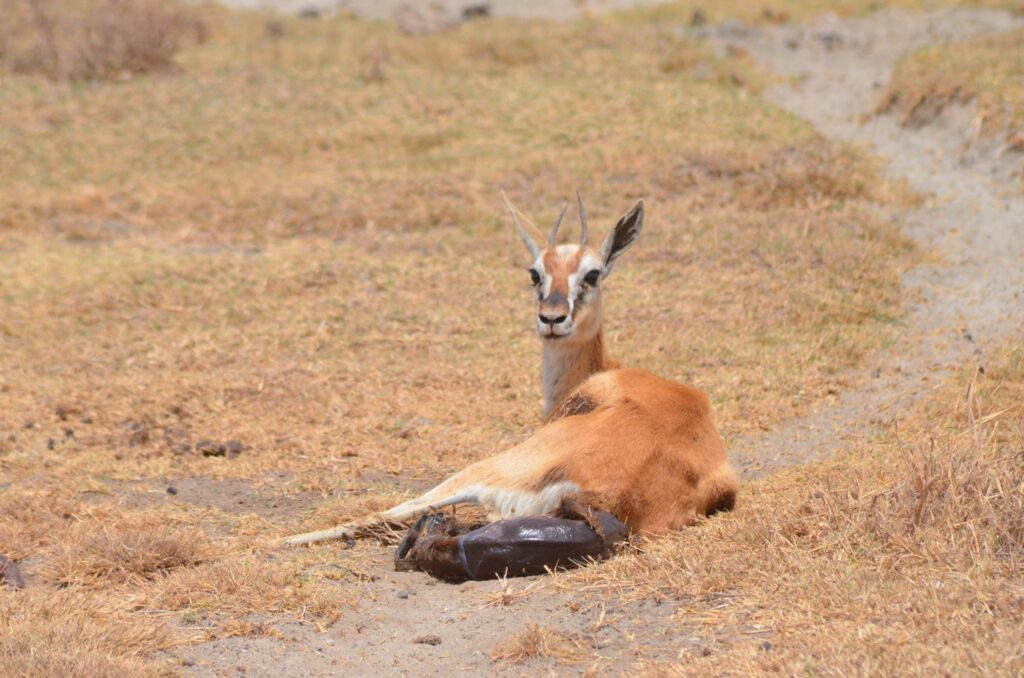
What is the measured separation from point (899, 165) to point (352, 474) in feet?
27.7

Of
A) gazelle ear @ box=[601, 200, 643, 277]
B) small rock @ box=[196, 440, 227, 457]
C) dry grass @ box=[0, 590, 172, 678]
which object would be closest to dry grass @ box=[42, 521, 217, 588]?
dry grass @ box=[0, 590, 172, 678]

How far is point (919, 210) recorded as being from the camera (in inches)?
495

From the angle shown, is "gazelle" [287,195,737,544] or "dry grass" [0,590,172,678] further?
"gazelle" [287,195,737,544]

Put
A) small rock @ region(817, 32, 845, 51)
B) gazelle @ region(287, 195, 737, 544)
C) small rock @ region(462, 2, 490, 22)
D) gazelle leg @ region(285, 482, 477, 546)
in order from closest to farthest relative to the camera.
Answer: gazelle @ region(287, 195, 737, 544)
gazelle leg @ region(285, 482, 477, 546)
small rock @ region(817, 32, 845, 51)
small rock @ region(462, 2, 490, 22)

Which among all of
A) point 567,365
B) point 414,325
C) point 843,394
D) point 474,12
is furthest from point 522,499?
point 474,12

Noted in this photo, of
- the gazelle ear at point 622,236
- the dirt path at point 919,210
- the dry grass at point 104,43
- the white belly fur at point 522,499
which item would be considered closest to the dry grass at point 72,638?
the white belly fur at point 522,499

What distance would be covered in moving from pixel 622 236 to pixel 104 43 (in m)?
13.7

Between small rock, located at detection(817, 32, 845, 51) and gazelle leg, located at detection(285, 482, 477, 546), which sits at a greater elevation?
small rock, located at detection(817, 32, 845, 51)

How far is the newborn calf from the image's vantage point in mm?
5680

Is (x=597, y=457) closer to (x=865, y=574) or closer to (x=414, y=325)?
(x=865, y=574)

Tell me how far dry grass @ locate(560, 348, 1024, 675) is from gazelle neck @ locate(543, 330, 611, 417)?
57.7 inches

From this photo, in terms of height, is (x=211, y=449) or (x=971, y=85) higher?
(x=971, y=85)

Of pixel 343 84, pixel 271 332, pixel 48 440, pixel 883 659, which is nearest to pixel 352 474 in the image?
pixel 48 440

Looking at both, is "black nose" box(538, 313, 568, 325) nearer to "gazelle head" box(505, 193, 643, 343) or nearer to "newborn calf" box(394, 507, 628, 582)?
"gazelle head" box(505, 193, 643, 343)
